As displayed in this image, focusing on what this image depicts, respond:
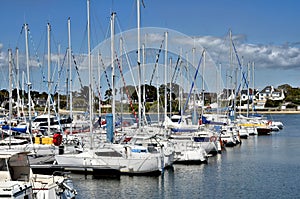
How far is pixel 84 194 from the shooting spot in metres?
29.9

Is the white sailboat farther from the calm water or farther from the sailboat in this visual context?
the sailboat

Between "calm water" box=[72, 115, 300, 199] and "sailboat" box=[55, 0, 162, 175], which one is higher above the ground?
"sailboat" box=[55, 0, 162, 175]

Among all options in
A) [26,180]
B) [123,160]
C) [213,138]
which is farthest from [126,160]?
[213,138]

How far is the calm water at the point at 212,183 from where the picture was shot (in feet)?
99.9

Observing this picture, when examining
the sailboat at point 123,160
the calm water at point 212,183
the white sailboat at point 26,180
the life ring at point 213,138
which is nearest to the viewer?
the white sailboat at point 26,180

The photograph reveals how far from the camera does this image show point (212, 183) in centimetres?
3428

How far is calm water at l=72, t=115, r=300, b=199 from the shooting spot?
99.9ft

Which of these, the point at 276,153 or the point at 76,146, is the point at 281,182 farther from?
the point at 276,153

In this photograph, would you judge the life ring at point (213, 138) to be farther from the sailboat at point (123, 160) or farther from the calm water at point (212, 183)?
the sailboat at point (123, 160)

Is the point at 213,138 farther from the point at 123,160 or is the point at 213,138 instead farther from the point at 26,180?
the point at 26,180

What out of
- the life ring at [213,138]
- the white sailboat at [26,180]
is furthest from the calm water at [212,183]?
the white sailboat at [26,180]

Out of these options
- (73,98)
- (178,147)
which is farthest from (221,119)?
(178,147)

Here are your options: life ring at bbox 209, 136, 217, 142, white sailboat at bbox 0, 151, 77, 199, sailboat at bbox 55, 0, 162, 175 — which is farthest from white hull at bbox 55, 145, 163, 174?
life ring at bbox 209, 136, 217, 142

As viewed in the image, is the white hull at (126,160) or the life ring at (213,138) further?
the life ring at (213,138)
